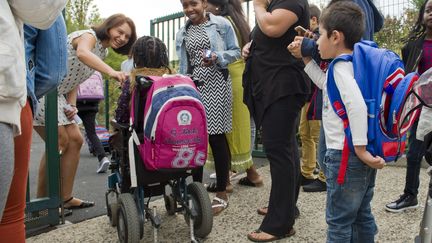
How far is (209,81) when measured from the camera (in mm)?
3539

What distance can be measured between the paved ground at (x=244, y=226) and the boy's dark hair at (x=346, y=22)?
138 cm

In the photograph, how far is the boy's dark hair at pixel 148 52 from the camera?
8.90 feet

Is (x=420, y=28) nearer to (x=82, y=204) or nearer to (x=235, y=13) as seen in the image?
(x=235, y=13)

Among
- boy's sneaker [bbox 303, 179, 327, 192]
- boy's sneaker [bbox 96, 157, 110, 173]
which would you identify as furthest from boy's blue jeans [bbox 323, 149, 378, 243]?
boy's sneaker [bbox 96, 157, 110, 173]

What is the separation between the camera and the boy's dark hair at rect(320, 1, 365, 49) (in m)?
1.99

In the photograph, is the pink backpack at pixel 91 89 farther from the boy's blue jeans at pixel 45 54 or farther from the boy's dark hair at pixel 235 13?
the boy's blue jeans at pixel 45 54

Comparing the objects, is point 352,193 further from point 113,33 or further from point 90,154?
point 90,154

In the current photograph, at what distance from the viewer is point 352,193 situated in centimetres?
193

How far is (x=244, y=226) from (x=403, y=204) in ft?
4.17

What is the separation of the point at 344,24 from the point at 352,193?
2.63 ft

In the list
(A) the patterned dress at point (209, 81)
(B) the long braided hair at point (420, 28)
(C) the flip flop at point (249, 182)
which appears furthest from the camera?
(C) the flip flop at point (249, 182)

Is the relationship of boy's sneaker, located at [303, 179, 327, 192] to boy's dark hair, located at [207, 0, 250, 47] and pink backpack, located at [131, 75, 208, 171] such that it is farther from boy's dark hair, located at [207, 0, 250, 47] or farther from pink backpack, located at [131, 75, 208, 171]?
pink backpack, located at [131, 75, 208, 171]

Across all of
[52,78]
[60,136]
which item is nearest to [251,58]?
[52,78]

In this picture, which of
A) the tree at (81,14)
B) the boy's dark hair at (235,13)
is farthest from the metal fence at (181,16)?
the tree at (81,14)
